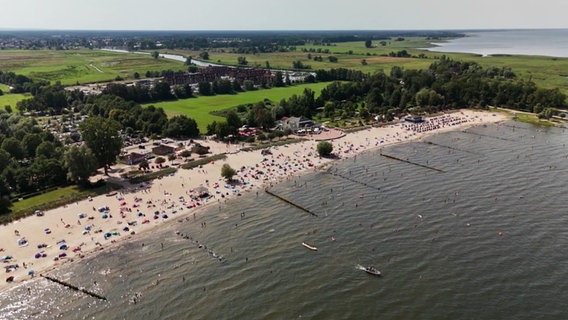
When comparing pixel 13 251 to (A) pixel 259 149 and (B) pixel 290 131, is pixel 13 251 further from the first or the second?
(B) pixel 290 131

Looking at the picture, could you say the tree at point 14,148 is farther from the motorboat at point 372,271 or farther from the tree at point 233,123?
the motorboat at point 372,271

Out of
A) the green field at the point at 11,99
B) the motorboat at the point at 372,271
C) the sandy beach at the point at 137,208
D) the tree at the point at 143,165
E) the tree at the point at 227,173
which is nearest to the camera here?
→ the motorboat at the point at 372,271

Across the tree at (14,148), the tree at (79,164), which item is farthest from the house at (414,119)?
the tree at (14,148)

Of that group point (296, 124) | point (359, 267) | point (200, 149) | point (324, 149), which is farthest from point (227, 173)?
point (296, 124)

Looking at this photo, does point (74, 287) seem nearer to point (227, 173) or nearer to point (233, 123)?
point (227, 173)

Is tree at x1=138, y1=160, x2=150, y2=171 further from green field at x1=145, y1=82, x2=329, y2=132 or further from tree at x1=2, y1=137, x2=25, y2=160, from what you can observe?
green field at x1=145, y1=82, x2=329, y2=132

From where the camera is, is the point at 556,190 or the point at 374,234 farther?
the point at 556,190

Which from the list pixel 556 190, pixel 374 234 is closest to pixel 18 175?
pixel 374 234
